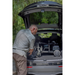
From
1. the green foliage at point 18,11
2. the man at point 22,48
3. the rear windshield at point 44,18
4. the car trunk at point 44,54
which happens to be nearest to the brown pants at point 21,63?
the man at point 22,48

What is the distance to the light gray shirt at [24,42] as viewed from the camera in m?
2.81

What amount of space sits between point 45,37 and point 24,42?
4.43ft

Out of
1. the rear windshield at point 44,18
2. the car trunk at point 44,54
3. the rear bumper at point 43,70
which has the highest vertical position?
the rear windshield at point 44,18

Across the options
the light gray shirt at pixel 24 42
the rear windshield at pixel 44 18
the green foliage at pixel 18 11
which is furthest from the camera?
the rear windshield at pixel 44 18

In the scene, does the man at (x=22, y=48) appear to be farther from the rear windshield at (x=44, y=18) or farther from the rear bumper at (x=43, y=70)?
the rear windshield at (x=44, y=18)

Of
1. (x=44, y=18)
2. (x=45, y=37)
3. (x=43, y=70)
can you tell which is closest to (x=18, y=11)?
(x=44, y=18)

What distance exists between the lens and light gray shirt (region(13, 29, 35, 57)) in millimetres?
2807

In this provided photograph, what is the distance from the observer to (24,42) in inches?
111

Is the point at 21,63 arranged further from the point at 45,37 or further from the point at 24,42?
the point at 45,37

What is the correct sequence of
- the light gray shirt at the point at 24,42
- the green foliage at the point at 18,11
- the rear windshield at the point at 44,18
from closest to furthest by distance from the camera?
the light gray shirt at the point at 24,42
the green foliage at the point at 18,11
the rear windshield at the point at 44,18

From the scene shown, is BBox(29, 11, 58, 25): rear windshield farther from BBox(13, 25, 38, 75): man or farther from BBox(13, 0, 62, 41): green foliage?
BBox(13, 25, 38, 75): man

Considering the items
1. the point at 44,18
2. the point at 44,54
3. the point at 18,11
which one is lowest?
the point at 44,54

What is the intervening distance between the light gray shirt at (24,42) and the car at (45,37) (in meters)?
0.26
